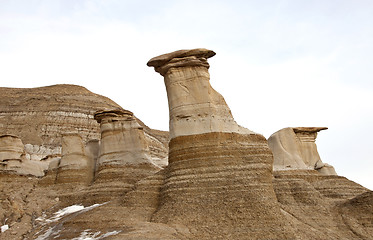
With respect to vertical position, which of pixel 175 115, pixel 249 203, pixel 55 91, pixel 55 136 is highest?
pixel 55 91

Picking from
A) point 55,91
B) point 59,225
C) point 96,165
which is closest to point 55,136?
point 55,91

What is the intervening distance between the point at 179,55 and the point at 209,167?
220 inches

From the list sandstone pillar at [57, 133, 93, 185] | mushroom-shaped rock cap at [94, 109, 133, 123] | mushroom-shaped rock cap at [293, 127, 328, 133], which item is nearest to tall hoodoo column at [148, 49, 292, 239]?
mushroom-shaped rock cap at [94, 109, 133, 123]

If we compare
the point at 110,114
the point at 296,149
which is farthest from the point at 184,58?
the point at 296,149

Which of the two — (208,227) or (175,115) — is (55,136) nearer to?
(175,115)

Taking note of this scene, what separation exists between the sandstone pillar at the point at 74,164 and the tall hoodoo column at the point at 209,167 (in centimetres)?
1030

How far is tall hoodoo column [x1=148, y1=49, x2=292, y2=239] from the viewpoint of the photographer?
15.1 m

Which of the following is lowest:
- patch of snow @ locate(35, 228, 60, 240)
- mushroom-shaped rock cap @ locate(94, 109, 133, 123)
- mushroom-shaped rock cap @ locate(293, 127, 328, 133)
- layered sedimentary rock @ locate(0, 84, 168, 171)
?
patch of snow @ locate(35, 228, 60, 240)

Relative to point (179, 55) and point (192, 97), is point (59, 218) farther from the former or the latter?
point (179, 55)

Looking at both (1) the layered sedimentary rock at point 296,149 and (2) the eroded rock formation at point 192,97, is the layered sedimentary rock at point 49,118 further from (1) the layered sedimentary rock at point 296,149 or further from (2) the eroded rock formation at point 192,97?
(2) the eroded rock formation at point 192,97

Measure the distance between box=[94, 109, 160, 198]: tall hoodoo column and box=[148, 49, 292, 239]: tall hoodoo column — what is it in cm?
559

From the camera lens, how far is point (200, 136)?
706 inches

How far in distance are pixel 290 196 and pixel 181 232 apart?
8.27 meters

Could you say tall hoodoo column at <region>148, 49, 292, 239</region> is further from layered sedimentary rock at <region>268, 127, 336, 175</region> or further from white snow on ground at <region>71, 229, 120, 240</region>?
layered sedimentary rock at <region>268, 127, 336, 175</region>
